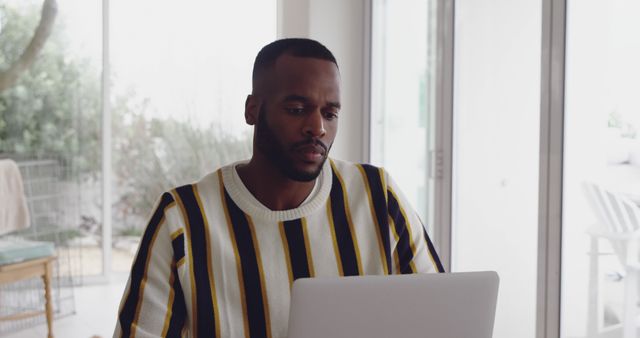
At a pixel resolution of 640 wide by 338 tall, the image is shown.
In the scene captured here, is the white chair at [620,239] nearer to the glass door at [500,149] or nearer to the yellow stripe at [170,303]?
the glass door at [500,149]

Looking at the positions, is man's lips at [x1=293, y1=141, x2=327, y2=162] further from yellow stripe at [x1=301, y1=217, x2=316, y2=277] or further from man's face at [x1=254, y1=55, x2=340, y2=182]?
yellow stripe at [x1=301, y1=217, x2=316, y2=277]

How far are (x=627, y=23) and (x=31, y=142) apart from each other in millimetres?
3431

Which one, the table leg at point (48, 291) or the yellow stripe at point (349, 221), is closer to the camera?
the yellow stripe at point (349, 221)

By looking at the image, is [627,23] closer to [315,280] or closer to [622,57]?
[622,57]

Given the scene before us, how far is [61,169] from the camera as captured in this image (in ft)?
14.8

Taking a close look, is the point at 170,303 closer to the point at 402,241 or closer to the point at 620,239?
the point at 402,241

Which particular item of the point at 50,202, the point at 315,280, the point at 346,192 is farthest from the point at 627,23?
the point at 50,202


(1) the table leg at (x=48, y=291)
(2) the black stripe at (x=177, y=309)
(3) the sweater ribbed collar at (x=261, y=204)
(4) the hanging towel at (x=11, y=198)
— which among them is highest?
(3) the sweater ribbed collar at (x=261, y=204)

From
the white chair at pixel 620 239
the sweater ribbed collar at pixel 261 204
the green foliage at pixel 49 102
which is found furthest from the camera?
the green foliage at pixel 49 102

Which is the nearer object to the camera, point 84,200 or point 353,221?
point 353,221

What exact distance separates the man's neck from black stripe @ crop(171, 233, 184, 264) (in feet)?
0.53

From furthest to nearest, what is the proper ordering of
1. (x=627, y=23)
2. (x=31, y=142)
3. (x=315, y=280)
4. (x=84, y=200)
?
(x=84, y=200)
(x=31, y=142)
(x=627, y=23)
(x=315, y=280)

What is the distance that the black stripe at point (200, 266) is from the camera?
1141 millimetres

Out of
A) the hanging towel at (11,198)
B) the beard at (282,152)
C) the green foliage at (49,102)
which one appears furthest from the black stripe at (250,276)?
the green foliage at (49,102)
